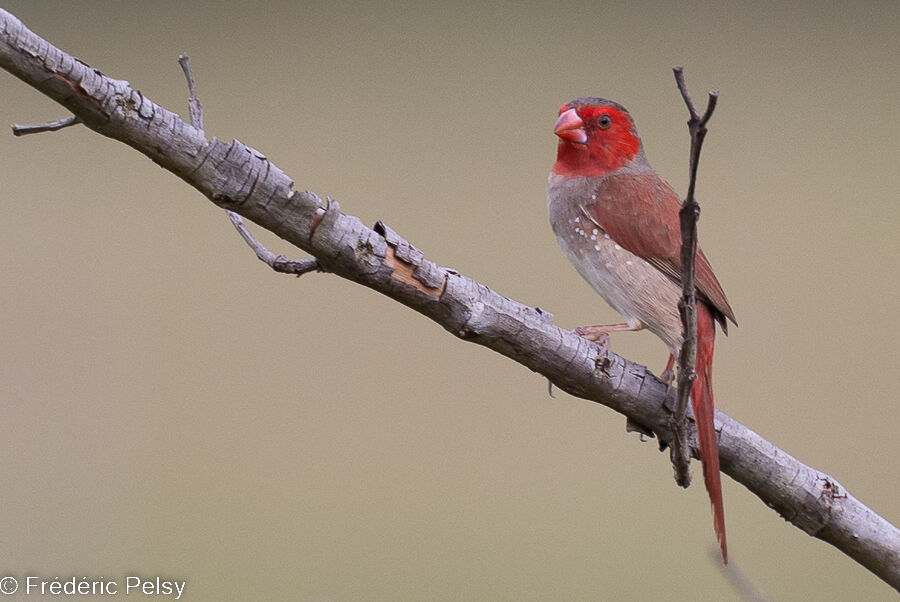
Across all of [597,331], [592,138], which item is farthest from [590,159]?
[597,331]

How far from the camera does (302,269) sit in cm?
106

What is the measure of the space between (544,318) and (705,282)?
391 mm

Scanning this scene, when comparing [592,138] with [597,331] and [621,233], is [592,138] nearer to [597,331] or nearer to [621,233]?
[621,233]

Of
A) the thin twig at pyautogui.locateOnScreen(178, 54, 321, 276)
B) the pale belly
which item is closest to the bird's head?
the pale belly

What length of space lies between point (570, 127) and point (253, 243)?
2.14 feet

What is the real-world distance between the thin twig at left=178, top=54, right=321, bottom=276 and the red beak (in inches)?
24.1

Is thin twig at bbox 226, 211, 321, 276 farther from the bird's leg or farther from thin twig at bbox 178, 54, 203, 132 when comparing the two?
the bird's leg

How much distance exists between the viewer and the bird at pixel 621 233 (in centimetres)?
144

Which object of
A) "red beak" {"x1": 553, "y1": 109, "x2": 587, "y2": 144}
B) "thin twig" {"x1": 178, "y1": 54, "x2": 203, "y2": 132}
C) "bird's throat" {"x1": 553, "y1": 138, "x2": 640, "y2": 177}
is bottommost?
"thin twig" {"x1": 178, "y1": 54, "x2": 203, "y2": 132}

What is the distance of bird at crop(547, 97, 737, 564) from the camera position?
144 cm

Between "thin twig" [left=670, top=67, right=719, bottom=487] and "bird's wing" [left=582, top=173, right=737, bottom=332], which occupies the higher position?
"bird's wing" [left=582, top=173, right=737, bottom=332]

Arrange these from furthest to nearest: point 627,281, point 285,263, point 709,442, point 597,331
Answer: point 627,281 → point 597,331 → point 709,442 → point 285,263

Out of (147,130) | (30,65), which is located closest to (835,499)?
(147,130)

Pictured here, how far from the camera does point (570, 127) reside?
162cm
